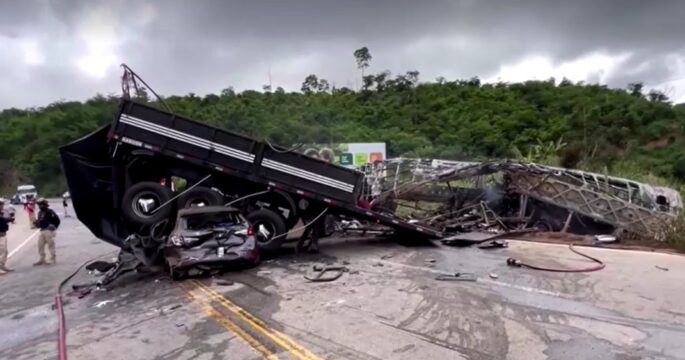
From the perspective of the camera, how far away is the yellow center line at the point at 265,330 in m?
5.53

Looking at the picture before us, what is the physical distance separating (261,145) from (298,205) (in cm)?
178

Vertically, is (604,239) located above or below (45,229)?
above

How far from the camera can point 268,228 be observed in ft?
41.8

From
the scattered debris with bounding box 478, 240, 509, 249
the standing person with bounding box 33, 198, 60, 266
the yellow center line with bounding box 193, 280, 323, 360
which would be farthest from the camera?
the standing person with bounding box 33, 198, 60, 266

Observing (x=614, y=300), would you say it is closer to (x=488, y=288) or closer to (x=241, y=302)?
(x=488, y=288)

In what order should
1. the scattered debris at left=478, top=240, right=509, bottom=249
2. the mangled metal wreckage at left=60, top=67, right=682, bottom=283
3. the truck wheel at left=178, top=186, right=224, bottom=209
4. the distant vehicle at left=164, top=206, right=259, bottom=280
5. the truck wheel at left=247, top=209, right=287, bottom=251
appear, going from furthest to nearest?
the scattered debris at left=478, top=240, right=509, bottom=249 < the truck wheel at left=247, top=209, right=287, bottom=251 < the truck wheel at left=178, top=186, right=224, bottom=209 < the mangled metal wreckage at left=60, top=67, right=682, bottom=283 < the distant vehicle at left=164, top=206, right=259, bottom=280

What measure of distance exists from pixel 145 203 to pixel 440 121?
4611 cm

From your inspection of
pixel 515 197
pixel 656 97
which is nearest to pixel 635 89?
pixel 656 97

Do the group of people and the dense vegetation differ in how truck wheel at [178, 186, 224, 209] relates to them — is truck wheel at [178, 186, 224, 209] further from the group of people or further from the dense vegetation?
the dense vegetation

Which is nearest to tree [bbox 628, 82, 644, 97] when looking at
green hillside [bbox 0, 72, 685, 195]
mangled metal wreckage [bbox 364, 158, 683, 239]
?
green hillside [bbox 0, 72, 685, 195]

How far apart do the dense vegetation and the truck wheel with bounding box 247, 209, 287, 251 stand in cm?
1987

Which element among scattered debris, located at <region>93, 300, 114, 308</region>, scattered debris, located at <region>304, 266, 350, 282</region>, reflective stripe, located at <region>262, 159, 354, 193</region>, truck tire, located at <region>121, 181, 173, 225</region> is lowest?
scattered debris, located at <region>93, 300, 114, 308</region>

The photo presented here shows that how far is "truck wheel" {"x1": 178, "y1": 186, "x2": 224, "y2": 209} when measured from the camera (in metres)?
12.4

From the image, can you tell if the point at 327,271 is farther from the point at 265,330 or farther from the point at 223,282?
the point at 265,330
